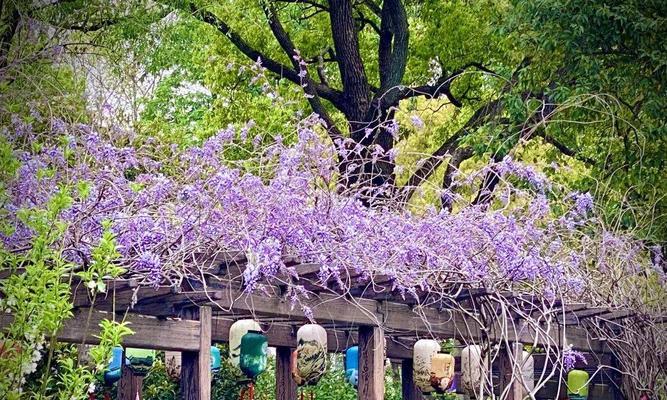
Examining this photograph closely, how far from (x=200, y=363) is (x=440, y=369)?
2.31 meters

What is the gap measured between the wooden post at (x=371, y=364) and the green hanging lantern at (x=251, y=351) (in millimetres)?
903

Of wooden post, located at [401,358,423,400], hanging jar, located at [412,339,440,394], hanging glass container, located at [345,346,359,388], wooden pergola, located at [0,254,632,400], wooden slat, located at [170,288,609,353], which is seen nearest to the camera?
wooden pergola, located at [0,254,632,400]

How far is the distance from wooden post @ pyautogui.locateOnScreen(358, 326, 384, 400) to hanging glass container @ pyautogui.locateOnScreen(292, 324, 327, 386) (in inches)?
16.5

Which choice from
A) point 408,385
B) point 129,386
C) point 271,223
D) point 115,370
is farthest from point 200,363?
point 408,385

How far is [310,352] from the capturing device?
7711mm

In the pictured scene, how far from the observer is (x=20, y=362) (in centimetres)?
448

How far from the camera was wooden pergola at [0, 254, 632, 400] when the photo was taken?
654 centimetres

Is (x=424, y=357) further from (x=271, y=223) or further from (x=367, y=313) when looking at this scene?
(x=271, y=223)

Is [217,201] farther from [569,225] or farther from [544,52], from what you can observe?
[544,52]

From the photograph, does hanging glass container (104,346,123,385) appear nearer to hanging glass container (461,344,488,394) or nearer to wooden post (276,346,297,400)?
wooden post (276,346,297,400)

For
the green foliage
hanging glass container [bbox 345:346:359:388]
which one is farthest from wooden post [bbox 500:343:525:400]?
the green foliage

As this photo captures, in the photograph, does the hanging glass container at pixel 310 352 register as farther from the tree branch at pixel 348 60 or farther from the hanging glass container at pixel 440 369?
the tree branch at pixel 348 60

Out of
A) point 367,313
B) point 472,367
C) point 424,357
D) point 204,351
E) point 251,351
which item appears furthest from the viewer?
point 472,367

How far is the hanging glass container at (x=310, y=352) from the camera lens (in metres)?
7.69
